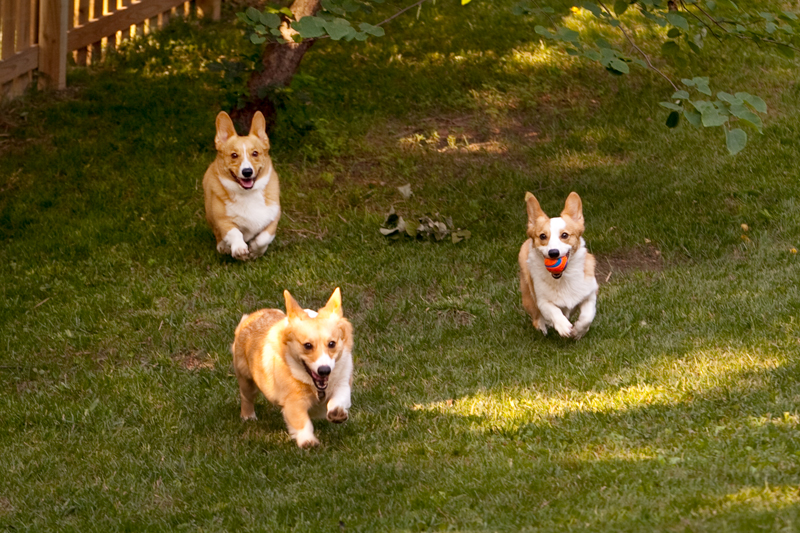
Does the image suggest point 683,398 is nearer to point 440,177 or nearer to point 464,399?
point 464,399

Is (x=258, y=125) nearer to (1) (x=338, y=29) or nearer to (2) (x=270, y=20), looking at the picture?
(2) (x=270, y=20)

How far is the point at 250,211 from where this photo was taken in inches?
340

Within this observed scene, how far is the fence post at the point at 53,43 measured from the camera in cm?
1143

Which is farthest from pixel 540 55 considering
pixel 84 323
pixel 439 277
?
pixel 84 323

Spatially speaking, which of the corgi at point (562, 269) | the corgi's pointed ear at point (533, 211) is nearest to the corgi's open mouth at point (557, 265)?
the corgi at point (562, 269)

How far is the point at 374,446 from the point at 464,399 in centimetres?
89

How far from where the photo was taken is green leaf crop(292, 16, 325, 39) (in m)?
6.79

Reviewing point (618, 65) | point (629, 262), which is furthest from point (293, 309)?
point (629, 262)

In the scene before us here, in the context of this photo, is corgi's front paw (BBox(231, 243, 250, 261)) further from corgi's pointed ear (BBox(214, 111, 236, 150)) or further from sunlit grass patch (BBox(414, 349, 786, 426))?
sunlit grass patch (BBox(414, 349, 786, 426))

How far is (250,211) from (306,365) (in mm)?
3817

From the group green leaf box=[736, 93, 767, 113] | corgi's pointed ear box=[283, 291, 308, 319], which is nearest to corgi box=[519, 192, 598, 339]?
green leaf box=[736, 93, 767, 113]

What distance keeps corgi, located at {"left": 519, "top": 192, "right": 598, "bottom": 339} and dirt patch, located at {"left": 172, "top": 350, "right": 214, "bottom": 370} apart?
8.39 ft

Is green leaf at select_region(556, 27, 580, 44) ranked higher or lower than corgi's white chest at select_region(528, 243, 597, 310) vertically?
higher

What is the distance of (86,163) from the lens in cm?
1055
